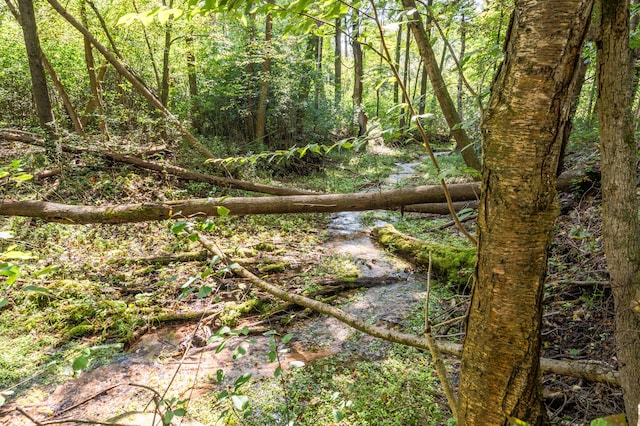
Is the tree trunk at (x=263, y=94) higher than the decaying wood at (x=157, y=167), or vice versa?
the tree trunk at (x=263, y=94)

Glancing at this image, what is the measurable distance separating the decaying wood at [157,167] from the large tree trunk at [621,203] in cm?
515

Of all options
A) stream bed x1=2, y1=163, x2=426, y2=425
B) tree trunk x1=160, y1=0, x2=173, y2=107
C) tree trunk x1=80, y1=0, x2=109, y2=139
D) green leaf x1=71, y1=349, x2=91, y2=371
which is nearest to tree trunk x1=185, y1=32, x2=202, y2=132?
tree trunk x1=160, y1=0, x2=173, y2=107

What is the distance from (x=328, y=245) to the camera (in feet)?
21.2

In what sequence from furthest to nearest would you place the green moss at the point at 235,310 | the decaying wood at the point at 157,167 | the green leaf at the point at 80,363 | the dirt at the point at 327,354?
the decaying wood at the point at 157,167
the green moss at the point at 235,310
the dirt at the point at 327,354
the green leaf at the point at 80,363

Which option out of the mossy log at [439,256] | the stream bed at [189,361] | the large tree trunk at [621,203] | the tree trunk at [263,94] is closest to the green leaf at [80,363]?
the stream bed at [189,361]

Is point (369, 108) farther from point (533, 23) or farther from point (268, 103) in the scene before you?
point (533, 23)

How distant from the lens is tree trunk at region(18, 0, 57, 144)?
614cm

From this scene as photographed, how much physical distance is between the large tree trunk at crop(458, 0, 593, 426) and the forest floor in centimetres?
40

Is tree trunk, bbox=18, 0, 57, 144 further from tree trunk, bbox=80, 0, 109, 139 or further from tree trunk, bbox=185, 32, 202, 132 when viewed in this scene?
tree trunk, bbox=185, 32, 202, 132

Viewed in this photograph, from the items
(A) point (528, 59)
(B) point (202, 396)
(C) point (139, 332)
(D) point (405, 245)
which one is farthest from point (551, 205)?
(D) point (405, 245)

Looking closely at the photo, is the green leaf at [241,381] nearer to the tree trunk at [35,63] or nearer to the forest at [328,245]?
the forest at [328,245]

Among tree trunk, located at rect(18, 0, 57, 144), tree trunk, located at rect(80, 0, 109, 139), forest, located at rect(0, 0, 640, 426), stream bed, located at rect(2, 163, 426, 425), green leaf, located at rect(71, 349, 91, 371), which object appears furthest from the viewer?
tree trunk, located at rect(80, 0, 109, 139)

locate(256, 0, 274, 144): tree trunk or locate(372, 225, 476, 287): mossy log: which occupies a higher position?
locate(256, 0, 274, 144): tree trunk

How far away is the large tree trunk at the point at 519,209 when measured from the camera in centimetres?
89
